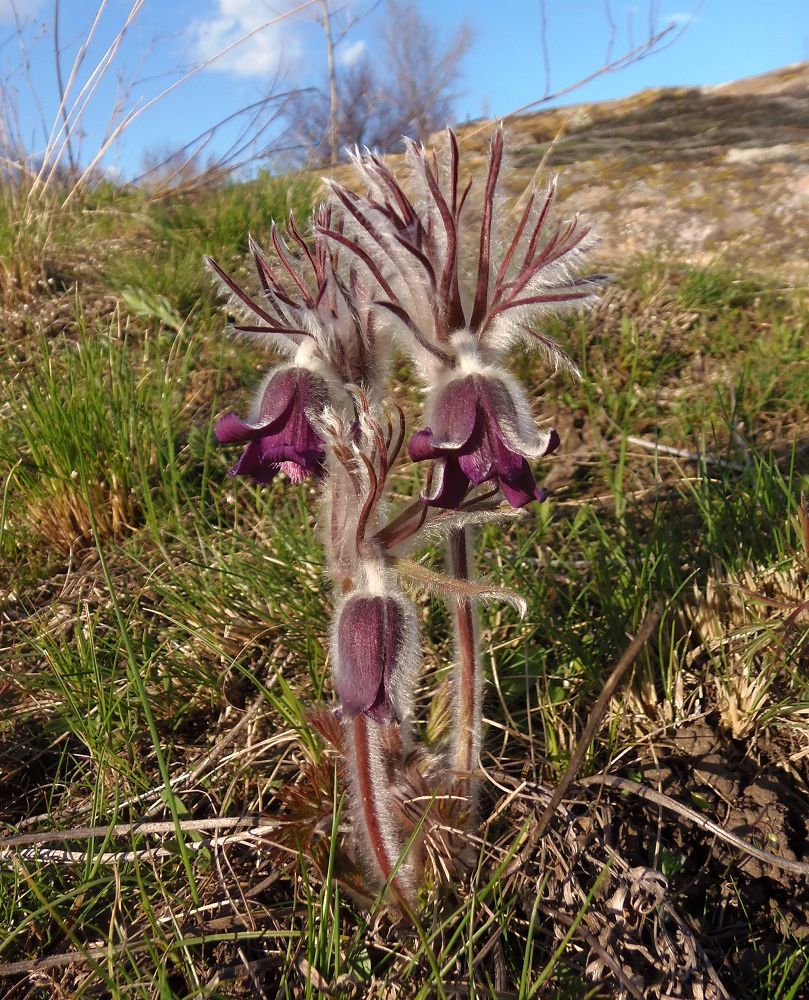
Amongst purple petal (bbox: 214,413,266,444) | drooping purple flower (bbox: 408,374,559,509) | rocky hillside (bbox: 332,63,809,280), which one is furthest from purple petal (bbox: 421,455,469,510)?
rocky hillside (bbox: 332,63,809,280)

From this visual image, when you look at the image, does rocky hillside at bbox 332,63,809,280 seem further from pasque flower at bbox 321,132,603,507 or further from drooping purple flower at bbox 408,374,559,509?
drooping purple flower at bbox 408,374,559,509

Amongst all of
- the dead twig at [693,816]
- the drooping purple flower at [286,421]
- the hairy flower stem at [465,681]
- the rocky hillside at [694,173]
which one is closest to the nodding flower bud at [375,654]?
the hairy flower stem at [465,681]

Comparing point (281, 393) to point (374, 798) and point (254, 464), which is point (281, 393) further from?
point (374, 798)

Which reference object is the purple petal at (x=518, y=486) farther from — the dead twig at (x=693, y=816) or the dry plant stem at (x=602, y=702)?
the dead twig at (x=693, y=816)

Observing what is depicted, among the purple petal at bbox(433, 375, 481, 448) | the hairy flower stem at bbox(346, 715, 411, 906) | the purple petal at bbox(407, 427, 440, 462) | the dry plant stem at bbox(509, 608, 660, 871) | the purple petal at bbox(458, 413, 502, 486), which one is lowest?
the hairy flower stem at bbox(346, 715, 411, 906)

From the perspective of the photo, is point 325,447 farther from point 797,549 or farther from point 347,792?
point 797,549

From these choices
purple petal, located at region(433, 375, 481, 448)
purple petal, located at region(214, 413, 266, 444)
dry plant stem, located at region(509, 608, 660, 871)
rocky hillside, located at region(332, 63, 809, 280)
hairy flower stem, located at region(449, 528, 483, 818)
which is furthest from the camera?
rocky hillside, located at region(332, 63, 809, 280)

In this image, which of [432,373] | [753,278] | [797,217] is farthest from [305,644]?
[797,217]

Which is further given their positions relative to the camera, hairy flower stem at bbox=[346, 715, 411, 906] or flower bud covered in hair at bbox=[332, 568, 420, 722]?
hairy flower stem at bbox=[346, 715, 411, 906]
